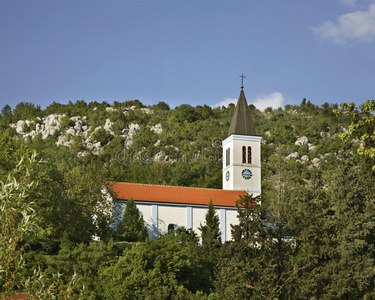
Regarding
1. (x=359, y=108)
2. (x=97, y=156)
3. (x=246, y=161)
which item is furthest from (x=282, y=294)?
(x=97, y=156)

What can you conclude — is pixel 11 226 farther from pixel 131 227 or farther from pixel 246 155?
pixel 246 155

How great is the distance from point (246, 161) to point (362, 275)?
23.5 meters

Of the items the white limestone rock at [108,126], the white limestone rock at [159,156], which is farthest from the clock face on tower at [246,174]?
the white limestone rock at [108,126]

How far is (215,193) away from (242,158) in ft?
14.0

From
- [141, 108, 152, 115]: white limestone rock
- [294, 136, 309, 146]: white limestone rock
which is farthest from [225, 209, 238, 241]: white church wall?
[141, 108, 152, 115]: white limestone rock

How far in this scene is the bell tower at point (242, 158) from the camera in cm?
5556

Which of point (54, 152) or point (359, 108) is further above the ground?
point (54, 152)

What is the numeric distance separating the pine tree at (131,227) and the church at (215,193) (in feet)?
9.51

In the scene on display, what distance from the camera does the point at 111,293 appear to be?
3144 cm

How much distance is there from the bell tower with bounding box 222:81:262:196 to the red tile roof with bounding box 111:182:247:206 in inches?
52.3

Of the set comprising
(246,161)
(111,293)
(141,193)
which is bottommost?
(111,293)

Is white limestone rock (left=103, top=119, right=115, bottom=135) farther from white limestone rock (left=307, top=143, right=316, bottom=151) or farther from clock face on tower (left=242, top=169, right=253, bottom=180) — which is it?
clock face on tower (left=242, top=169, right=253, bottom=180)

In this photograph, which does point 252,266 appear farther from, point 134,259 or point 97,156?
point 97,156

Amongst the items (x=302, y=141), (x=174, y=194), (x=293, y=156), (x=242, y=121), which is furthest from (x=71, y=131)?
(x=174, y=194)
